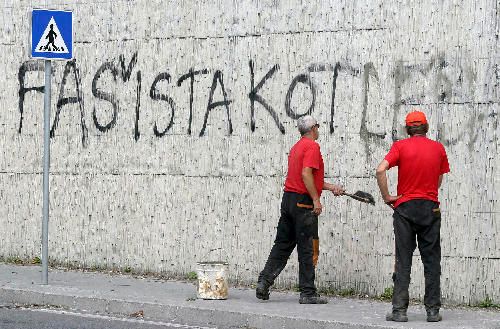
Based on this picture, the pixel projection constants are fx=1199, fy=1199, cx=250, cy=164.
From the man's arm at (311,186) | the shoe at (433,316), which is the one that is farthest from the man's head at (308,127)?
the shoe at (433,316)

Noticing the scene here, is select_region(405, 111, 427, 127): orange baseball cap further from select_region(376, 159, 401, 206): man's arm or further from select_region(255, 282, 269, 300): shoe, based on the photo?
select_region(255, 282, 269, 300): shoe

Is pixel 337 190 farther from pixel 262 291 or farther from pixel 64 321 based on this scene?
pixel 64 321

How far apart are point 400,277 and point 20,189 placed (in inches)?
241

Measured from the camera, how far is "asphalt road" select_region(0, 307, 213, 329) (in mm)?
10930

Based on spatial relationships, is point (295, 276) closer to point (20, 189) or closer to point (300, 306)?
point (300, 306)

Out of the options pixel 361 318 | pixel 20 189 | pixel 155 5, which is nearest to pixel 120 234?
pixel 20 189

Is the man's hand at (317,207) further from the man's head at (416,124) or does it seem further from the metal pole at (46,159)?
the metal pole at (46,159)

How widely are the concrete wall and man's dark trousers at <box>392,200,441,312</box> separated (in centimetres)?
118

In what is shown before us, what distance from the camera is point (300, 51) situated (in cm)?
1302

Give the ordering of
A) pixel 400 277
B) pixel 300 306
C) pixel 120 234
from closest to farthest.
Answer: pixel 400 277, pixel 300 306, pixel 120 234

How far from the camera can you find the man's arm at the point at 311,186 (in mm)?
11773

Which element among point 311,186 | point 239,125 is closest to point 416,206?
point 311,186

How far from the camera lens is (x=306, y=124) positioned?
39.5 feet

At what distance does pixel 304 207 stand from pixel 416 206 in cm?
153
